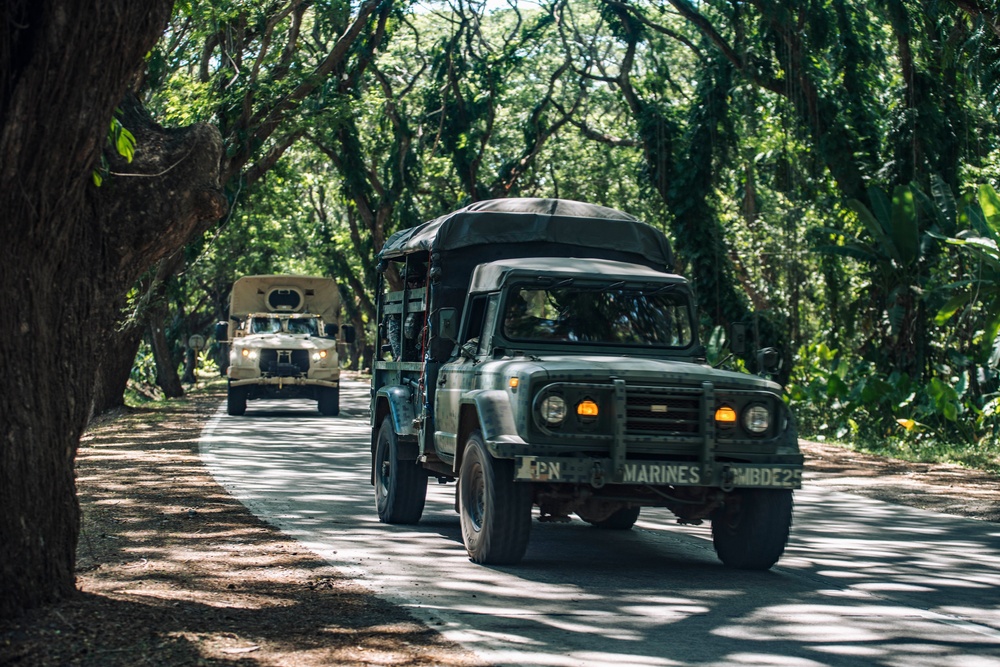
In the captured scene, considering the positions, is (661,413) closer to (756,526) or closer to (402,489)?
(756,526)

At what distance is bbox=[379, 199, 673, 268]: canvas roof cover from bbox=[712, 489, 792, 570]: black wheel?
2844 millimetres

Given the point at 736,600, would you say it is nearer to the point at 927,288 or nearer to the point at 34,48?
the point at 34,48

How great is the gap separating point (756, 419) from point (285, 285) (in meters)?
23.6

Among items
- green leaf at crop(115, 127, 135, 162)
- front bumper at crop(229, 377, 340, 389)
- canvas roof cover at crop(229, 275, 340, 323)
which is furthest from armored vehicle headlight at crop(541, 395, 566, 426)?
canvas roof cover at crop(229, 275, 340, 323)

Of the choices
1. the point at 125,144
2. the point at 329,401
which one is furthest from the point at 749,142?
the point at 125,144

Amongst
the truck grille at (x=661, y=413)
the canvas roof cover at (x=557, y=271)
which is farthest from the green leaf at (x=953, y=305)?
the truck grille at (x=661, y=413)

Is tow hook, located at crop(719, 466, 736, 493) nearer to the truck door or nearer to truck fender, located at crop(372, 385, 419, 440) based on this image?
the truck door

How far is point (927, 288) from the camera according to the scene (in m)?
21.4

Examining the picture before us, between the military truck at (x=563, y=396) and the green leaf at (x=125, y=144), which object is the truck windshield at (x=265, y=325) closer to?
the military truck at (x=563, y=396)

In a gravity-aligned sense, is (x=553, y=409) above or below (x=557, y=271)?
below

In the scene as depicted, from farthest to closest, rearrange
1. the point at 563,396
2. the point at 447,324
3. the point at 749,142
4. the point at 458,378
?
the point at 749,142 < the point at 458,378 < the point at 447,324 < the point at 563,396

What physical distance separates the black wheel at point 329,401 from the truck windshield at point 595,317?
62.3 ft

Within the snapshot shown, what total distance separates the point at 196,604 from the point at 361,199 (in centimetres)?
2829

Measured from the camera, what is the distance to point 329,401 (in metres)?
28.9
